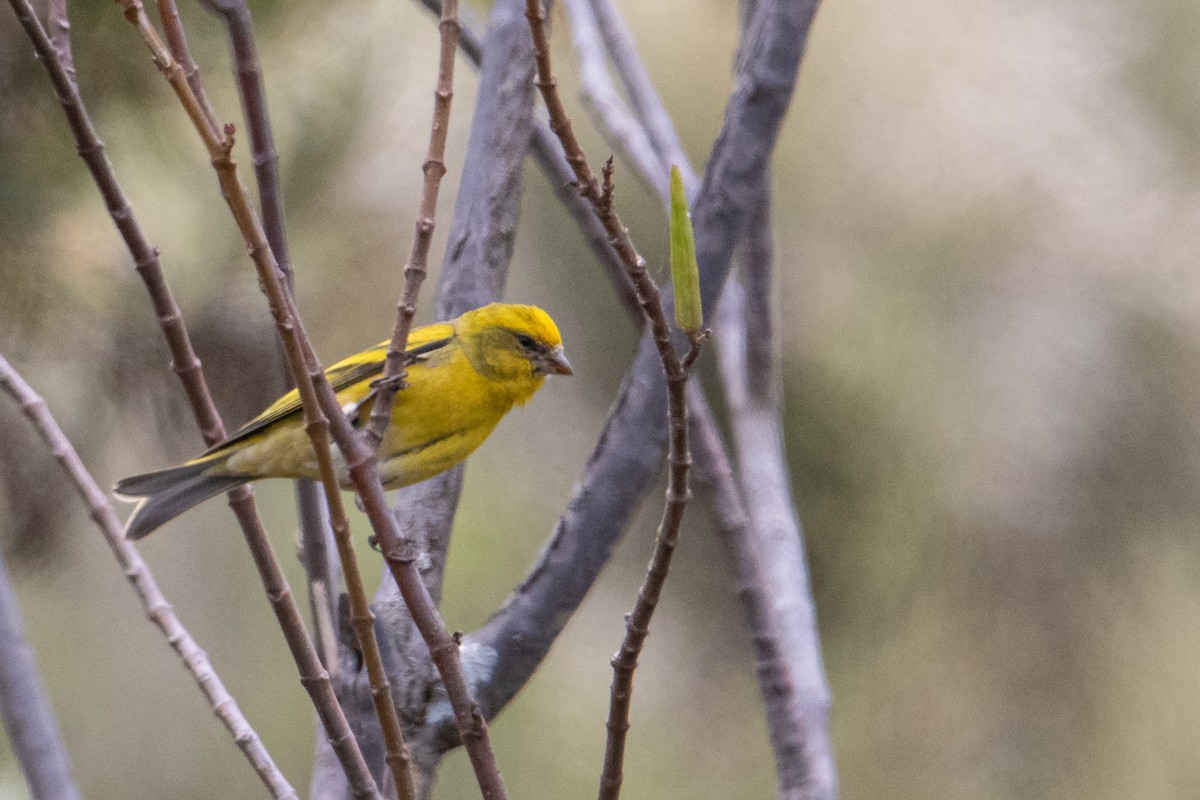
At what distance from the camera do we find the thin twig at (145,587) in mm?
1206

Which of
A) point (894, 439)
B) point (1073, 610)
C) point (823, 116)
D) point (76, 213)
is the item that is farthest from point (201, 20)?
point (1073, 610)

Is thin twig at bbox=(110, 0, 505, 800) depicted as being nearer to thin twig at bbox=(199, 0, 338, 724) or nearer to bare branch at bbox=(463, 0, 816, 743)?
thin twig at bbox=(199, 0, 338, 724)

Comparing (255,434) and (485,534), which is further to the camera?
(485,534)

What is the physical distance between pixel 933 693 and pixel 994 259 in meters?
1.59

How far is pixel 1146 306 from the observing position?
4.12 metres

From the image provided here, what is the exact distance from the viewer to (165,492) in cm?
213

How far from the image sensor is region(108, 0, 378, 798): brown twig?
2.97 ft

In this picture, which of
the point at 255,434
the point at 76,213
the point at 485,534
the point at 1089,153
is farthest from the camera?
the point at 485,534

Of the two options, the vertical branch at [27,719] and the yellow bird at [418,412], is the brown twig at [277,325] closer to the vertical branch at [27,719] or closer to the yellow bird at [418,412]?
the vertical branch at [27,719]

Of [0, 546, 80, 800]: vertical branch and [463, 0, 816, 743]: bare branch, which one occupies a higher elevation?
[463, 0, 816, 743]: bare branch

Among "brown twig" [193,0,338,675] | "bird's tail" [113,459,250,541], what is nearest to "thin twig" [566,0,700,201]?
"brown twig" [193,0,338,675]

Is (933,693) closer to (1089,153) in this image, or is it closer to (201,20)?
(1089,153)

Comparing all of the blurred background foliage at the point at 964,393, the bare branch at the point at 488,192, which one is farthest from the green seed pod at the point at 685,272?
the blurred background foliage at the point at 964,393

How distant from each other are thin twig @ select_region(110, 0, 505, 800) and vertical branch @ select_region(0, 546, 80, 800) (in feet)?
0.77
